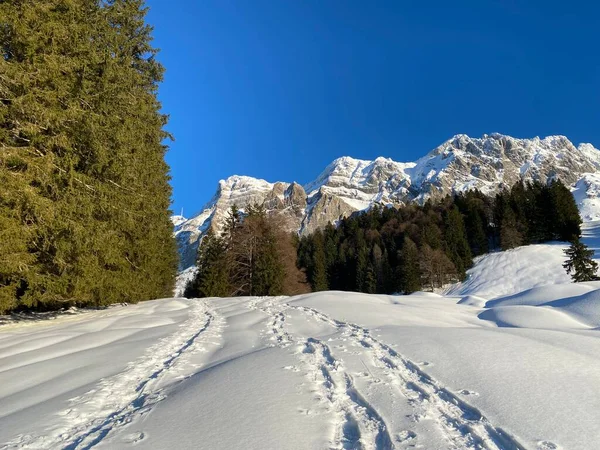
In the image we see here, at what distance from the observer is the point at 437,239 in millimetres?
60062

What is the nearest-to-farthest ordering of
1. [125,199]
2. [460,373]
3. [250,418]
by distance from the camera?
[250,418] < [460,373] < [125,199]

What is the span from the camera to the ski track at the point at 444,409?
2695 millimetres

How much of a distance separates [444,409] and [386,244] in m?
70.1

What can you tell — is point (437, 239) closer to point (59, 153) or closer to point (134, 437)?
point (59, 153)

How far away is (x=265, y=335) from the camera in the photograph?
7.48 m

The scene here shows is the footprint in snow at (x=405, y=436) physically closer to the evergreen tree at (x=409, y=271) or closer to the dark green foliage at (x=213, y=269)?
the dark green foliage at (x=213, y=269)

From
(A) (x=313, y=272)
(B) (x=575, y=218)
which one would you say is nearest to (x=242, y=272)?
(A) (x=313, y=272)

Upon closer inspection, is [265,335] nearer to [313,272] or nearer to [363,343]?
[363,343]

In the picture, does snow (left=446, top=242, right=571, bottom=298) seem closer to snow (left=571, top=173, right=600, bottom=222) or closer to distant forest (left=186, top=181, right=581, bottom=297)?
distant forest (left=186, top=181, right=581, bottom=297)

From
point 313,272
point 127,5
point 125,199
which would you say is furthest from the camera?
point 313,272

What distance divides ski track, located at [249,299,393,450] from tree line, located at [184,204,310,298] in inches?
873

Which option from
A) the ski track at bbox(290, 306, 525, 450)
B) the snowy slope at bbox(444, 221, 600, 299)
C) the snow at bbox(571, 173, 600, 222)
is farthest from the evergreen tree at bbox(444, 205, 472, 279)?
the snow at bbox(571, 173, 600, 222)

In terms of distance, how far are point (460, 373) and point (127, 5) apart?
1781 centimetres

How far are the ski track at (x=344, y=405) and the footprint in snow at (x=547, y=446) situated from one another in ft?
3.44
